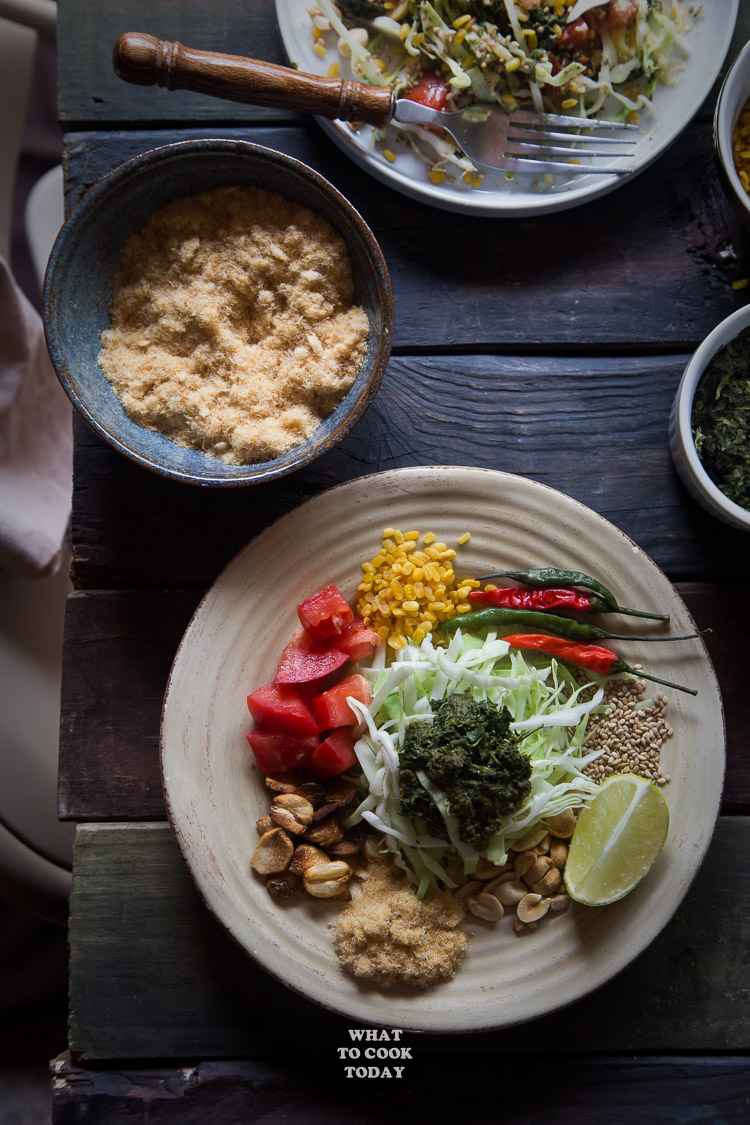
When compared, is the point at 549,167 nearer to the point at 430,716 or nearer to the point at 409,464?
the point at 409,464

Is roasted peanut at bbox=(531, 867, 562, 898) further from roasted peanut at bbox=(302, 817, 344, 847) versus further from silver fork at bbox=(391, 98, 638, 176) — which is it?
silver fork at bbox=(391, 98, 638, 176)

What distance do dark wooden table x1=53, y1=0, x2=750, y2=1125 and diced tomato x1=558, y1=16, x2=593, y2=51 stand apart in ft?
1.21

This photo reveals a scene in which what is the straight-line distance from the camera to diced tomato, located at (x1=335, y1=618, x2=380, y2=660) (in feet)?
6.38

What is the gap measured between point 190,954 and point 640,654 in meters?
1.38

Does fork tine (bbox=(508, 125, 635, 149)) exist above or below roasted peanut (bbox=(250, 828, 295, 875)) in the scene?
above

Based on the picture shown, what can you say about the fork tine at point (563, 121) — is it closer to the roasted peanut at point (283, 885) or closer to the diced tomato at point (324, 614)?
the diced tomato at point (324, 614)

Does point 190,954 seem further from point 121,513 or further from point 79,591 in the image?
point 121,513

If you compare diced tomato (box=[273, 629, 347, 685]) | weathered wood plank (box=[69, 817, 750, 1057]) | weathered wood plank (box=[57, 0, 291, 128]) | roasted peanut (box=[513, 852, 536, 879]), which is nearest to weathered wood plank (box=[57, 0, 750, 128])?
weathered wood plank (box=[57, 0, 291, 128])

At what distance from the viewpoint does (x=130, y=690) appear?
2.11 m

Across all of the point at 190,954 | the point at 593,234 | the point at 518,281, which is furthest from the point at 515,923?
the point at 593,234

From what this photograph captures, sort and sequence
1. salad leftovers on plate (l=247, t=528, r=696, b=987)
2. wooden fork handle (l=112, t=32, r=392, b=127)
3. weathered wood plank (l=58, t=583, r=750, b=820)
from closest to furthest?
wooden fork handle (l=112, t=32, r=392, b=127), salad leftovers on plate (l=247, t=528, r=696, b=987), weathered wood plank (l=58, t=583, r=750, b=820)

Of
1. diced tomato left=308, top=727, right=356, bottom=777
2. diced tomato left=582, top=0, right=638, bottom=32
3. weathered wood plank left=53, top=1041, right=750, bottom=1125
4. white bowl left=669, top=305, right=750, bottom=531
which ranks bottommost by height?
weathered wood plank left=53, top=1041, right=750, bottom=1125

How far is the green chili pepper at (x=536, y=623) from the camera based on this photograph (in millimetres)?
1959

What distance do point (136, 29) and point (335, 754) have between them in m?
1.95
